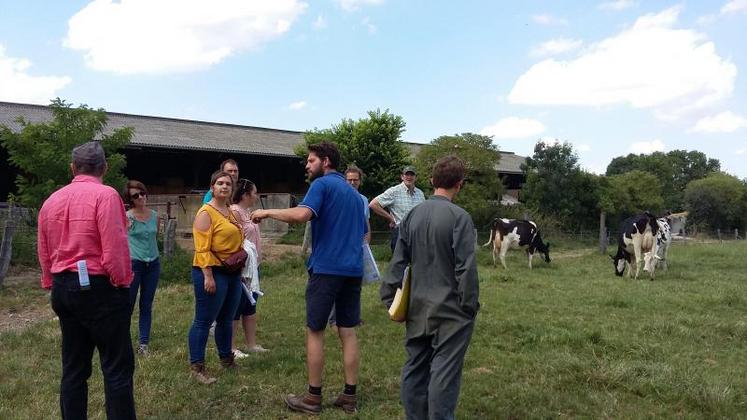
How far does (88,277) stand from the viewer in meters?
3.00

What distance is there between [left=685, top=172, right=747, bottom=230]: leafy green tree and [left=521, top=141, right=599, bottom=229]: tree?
21491mm

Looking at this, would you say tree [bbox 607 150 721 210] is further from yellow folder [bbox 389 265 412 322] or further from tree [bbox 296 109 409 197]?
yellow folder [bbox 389 265 412 322]

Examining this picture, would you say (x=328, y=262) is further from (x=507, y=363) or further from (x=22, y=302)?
(x=22, y=302)

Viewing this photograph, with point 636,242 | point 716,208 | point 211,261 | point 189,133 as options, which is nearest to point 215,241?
point 211,261

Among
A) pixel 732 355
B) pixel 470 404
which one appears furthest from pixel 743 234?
pixel 470 404

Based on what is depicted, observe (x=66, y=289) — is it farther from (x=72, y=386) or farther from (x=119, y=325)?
(x=72, y=386)

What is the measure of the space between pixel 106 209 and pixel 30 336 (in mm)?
3618

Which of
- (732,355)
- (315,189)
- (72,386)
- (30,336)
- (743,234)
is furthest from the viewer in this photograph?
(743,234)

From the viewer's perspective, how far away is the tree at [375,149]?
16625 millimetres

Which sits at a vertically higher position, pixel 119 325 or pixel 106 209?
pixel 106 209

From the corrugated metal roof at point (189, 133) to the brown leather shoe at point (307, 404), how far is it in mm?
15868

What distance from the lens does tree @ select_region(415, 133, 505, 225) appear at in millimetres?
20281

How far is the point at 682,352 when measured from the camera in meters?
5.34

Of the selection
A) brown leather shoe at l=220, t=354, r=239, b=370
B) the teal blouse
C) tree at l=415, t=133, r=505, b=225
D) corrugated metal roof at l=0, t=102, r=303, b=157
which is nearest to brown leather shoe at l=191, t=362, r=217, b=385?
brown leather shoe at l=220, t=354, r=239, b=370
